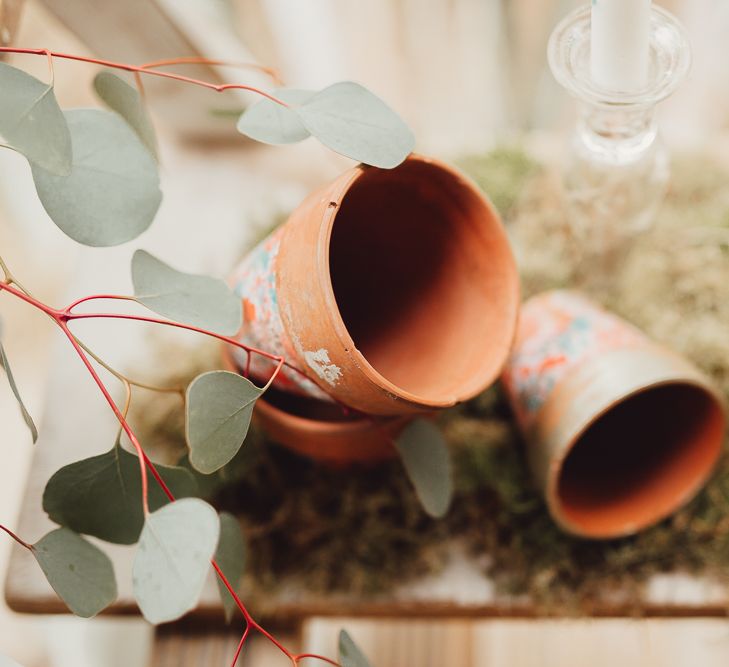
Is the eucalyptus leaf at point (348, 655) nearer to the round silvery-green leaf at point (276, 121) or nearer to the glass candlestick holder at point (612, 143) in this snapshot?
the round silvery-green leaf at point (276, 121)

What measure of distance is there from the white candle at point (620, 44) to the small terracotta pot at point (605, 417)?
9.1 inches

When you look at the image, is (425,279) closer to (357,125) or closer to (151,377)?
(357,125)

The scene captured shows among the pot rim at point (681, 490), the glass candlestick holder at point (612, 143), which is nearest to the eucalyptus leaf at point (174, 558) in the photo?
the pot rim at point (681, 490)

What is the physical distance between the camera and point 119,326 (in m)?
0.94

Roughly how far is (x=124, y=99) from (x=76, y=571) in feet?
1.11

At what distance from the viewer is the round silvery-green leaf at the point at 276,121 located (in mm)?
571

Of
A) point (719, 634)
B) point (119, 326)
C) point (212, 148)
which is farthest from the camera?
point (719, 634)

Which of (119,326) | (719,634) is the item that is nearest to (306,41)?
(119,326)

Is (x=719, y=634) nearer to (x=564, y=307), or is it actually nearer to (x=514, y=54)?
(x=564, y=307)

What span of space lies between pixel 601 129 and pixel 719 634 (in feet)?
2.85

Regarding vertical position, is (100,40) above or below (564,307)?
above

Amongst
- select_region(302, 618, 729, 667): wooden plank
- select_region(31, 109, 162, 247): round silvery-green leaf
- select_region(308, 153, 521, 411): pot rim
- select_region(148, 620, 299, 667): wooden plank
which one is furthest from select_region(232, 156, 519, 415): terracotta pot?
select_region(302, 618, 729, 667): wooden plank

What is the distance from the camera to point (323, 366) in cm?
58

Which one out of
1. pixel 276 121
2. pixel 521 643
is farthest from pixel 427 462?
pixel 521 643
